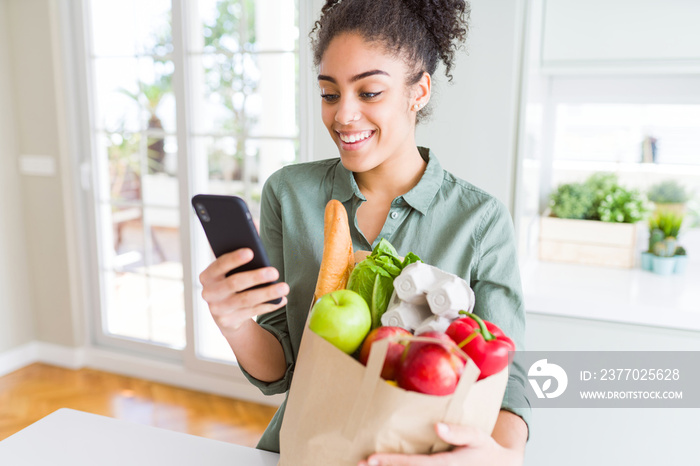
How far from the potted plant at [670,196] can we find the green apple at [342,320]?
2.15 meters

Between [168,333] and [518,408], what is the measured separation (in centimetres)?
283

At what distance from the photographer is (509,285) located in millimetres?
1062

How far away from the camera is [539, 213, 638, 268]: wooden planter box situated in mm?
2357

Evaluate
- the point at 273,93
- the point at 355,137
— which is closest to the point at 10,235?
the point at 273,93

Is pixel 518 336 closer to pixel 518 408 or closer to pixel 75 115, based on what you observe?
pixel 518 408

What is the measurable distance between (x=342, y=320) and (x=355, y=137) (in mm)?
453

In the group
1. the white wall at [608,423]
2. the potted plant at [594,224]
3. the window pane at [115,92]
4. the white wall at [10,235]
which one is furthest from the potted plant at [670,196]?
the white wall at [10,235]

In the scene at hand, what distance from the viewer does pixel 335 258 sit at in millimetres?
838

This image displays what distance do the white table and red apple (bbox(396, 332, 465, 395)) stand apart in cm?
45

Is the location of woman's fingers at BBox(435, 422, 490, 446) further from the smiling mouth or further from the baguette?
the smiling mouth

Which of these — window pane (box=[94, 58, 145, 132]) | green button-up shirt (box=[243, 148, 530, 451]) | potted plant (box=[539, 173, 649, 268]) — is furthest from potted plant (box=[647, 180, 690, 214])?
window pane (box=[94, 58, 145, 132])

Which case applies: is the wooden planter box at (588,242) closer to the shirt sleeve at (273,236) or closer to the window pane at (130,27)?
the shirt sleeve at (273,236)

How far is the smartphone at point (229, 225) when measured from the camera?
2.59 feet

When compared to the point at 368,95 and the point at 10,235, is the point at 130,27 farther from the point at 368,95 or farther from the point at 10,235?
the point at 368,95
